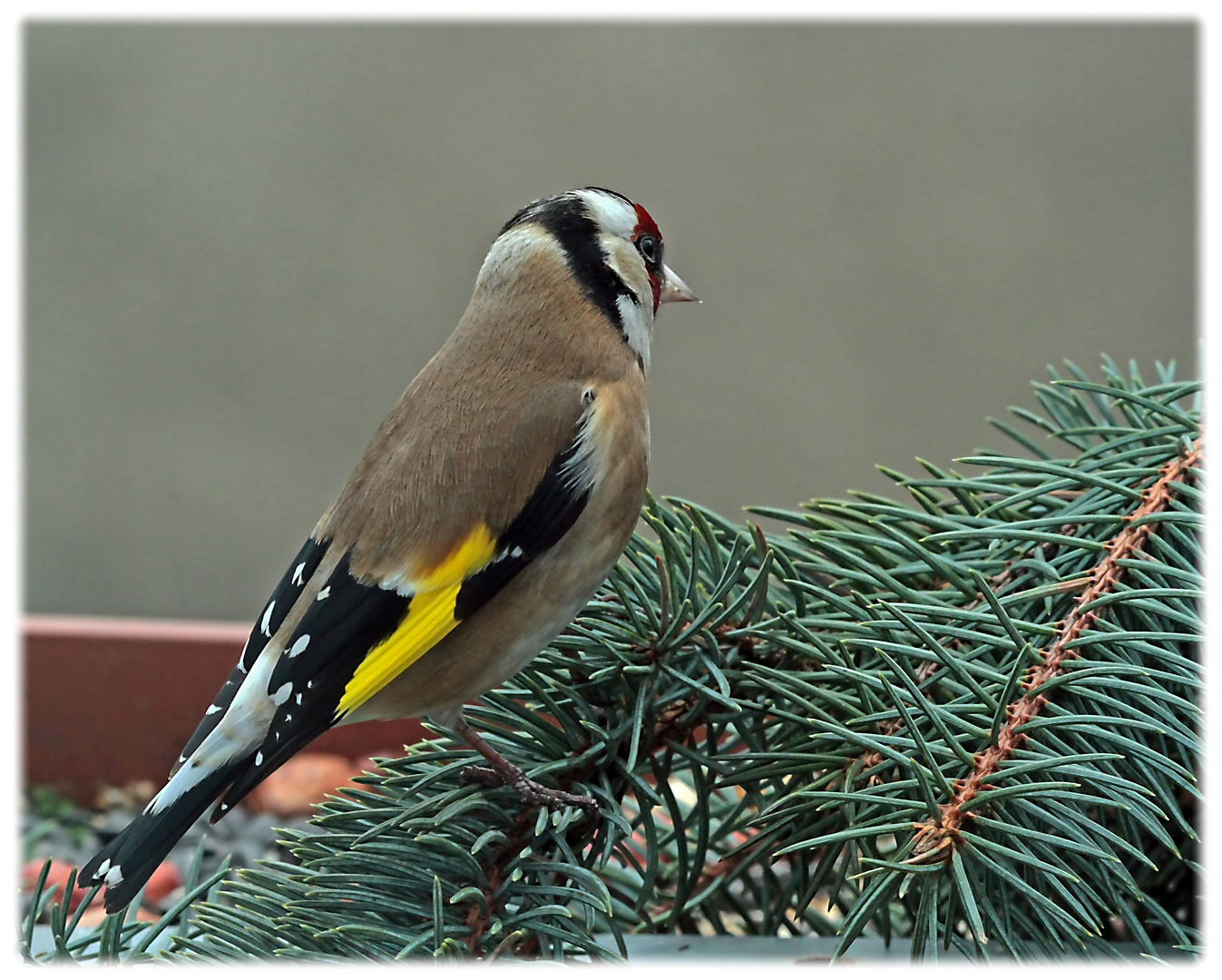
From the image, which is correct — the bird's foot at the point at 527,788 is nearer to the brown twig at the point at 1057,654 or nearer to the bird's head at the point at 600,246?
the brown twig at the point at 1057,654

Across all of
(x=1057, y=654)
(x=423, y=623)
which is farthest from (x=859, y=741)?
(x=423, y=623)

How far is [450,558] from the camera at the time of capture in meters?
0.56

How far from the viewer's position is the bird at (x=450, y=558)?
526mm

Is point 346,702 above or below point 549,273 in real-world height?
below

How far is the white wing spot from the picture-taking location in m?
0.58

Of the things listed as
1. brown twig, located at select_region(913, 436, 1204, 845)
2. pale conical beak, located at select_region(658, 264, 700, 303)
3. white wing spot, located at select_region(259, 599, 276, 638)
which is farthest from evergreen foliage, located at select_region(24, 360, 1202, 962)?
pale conical beak, located at select_region(658, 264, 700, 303)

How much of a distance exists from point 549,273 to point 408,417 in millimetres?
129

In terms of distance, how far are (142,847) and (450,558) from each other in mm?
182

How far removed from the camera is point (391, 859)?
0.46 meters

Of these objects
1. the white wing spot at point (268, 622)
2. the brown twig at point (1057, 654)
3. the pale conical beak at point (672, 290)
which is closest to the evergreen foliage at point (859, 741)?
the brown twig at point (1057, 654)

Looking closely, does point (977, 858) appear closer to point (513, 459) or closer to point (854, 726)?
point (854, 726)

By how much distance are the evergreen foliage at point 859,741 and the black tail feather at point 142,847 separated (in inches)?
0.8

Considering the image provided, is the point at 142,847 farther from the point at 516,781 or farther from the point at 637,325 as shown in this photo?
the point at 637,325

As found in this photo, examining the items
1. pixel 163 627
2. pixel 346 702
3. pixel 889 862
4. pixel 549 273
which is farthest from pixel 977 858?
pixel 163 627
